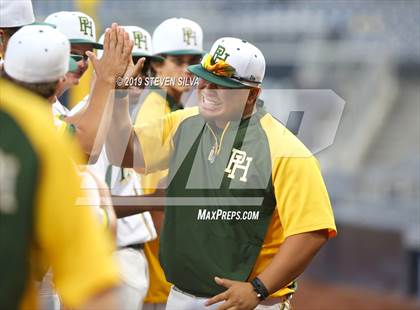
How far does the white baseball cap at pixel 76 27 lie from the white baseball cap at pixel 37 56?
197 centimetres

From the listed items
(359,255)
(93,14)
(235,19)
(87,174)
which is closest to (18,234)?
(87,174)

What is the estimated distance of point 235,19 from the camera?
60.0 ft

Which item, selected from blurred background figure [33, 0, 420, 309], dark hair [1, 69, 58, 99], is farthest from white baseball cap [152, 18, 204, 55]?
blurred background figure [33, 0, 420, 309]

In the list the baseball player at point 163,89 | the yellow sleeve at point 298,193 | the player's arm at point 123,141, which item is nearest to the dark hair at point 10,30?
the player's arm at point 123,141

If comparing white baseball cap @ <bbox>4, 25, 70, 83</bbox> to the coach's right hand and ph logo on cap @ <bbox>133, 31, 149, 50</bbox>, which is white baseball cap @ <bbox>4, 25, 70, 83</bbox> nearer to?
the coach's right hand

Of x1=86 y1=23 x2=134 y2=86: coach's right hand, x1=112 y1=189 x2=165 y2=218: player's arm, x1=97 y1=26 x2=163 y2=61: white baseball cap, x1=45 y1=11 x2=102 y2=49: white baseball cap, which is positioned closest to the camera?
x1=86 y1=23 x2=134 y2=86: coach's right hand

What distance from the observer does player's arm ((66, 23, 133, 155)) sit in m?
3.75

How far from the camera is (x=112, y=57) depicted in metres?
3.75

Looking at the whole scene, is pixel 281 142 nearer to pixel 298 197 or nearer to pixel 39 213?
pixel 298 197

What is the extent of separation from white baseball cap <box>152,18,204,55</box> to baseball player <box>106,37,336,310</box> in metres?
1.64

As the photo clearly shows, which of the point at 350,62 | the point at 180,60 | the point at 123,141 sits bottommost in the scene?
the point at 350,62

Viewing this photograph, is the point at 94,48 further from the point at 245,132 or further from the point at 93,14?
the point at 93,14

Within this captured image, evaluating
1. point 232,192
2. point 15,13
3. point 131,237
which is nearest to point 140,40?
point 131,237

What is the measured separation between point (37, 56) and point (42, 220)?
0.77 metres
